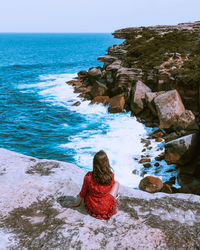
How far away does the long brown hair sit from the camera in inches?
194

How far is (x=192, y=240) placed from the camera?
4.75m

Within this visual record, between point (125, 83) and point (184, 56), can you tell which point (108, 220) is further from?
point (184, 56)

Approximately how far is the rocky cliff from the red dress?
29.7 feet

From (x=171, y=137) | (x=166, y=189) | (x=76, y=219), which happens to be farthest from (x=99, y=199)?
(x=171, y=137)

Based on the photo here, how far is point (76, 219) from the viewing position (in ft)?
17.4

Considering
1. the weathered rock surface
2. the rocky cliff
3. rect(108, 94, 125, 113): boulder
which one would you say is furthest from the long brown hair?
rect(108, 94, 125, 113): boulder

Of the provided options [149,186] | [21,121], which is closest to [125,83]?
[21,121]

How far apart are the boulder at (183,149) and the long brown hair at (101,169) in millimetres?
10704

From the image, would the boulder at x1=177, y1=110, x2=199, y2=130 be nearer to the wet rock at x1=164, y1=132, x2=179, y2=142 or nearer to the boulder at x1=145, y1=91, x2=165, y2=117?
the wet rock at x1=164, y1=132, x2=179, y2=142

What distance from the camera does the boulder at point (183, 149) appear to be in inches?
578

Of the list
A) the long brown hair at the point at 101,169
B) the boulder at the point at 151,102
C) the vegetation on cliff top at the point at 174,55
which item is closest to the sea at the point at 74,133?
the boulder at the point at 151,102

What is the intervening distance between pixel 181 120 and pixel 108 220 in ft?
52.1

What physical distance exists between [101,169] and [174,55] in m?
29.4

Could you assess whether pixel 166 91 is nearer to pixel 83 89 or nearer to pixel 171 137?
pixel 171 137
